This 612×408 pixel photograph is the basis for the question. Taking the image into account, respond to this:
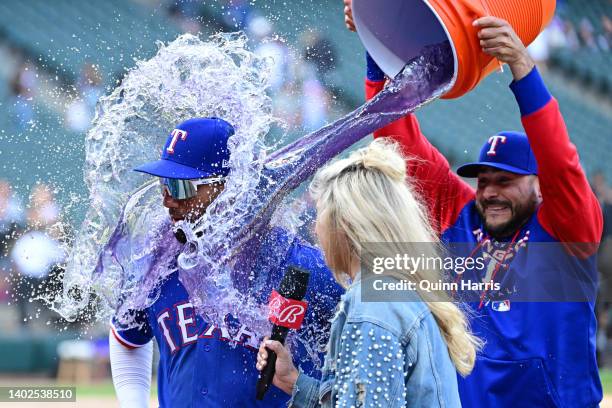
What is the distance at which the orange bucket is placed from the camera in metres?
2.80

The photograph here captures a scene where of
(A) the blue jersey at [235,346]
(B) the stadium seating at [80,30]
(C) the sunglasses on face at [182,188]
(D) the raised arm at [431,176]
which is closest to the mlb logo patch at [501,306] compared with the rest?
(D) the raised arm at [431,176]

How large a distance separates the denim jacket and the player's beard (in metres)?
1.35

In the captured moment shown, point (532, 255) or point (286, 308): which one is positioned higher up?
point (532, 255)

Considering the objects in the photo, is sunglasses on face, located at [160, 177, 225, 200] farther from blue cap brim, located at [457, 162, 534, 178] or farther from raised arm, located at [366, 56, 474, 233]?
blue cap brim, located at [457, 162, 534, 178]

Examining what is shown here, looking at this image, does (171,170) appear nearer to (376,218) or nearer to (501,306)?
(376,218)

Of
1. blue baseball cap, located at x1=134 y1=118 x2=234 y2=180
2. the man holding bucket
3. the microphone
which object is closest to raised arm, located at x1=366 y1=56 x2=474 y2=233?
the man holding bucket

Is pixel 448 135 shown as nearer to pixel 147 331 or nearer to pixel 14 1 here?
pixel 14 1

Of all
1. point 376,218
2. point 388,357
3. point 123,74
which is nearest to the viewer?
point 388,357

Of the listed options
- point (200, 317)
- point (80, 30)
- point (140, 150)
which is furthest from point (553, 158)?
point (80, 30)

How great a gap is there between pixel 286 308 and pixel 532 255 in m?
1.18

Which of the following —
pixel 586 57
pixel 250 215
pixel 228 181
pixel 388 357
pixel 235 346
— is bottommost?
pixel 388 357

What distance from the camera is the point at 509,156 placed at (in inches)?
141

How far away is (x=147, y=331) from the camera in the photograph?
3.47 meters

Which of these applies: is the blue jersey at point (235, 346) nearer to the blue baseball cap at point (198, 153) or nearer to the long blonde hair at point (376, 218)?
the blue baseball cap at point (198, 153)
